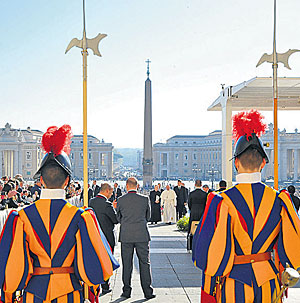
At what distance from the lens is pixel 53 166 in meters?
3.58

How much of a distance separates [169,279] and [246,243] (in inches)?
173

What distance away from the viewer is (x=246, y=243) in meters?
3.40

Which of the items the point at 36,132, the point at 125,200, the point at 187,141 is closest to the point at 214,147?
the point at 187,141

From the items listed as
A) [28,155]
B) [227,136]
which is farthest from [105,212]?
[28,155]

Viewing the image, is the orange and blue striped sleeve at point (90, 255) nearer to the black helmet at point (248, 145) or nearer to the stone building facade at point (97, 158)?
the black helmet at point (248, 145)

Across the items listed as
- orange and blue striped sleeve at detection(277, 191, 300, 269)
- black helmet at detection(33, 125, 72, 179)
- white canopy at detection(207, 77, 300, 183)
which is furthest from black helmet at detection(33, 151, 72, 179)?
white canopy at detection(207, 77, 300, 183)

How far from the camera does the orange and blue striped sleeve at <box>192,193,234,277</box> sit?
331 centimetres

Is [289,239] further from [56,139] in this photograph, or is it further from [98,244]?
[56,139]

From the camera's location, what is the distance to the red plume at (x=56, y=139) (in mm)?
3689

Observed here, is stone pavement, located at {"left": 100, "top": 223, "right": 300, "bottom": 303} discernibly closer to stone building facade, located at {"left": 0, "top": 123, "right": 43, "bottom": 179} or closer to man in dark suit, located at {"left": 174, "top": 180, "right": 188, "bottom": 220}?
man in dark suit, located at {"left": 174, "top": 180, "right": 188, "bottom": 220}

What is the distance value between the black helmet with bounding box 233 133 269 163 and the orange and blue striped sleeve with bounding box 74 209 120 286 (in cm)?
109

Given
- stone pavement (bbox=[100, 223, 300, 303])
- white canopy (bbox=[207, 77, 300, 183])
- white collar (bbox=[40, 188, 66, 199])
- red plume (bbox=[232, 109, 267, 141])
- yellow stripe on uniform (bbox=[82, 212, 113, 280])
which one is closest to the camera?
yellow stripe on uniform (bbox=[82, 212, 113, 280])

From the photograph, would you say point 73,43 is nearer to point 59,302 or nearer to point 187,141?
point 59,302

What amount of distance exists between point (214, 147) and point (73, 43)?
111125 millimetres
